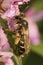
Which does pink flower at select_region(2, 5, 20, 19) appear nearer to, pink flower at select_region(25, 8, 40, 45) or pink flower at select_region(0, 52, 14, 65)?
pink flower at select_region(0, 52, 14, 65)

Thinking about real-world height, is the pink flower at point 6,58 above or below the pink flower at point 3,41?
below

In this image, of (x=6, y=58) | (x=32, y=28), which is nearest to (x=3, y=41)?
(x=6, y=58)

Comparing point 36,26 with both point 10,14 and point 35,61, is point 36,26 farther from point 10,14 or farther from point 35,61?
point 10,14

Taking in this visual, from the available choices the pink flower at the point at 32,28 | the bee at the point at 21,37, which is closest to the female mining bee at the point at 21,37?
the bee at the point at 21,37

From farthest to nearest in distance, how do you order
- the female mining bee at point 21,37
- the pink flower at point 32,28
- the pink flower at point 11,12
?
1. the pink flower at point 32,28
2. the female mining bee at point 21,37
3. the pink flower at point 11,12

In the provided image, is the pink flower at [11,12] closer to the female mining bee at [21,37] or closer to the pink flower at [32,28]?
the female mining bee at [21,37]

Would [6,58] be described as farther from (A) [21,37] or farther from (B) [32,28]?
(B) [32,28]

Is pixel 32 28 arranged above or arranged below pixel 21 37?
below
